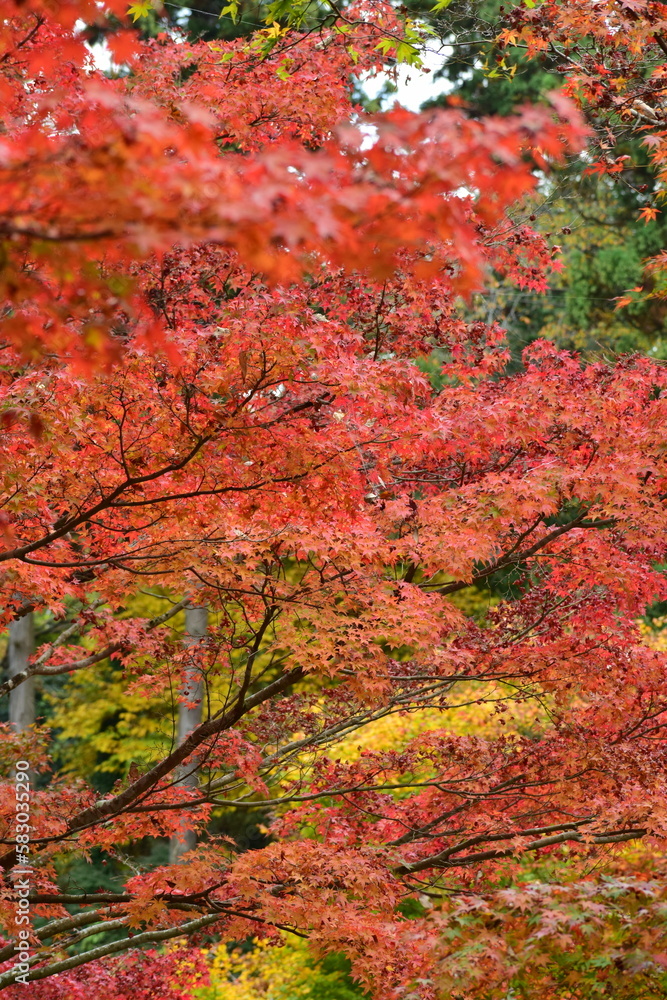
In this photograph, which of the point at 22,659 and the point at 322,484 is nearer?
the point at 322,484

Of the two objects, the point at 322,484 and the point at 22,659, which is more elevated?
the point at 22,659

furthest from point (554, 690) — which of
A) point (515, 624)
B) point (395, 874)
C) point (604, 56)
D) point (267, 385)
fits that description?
point (604, 56)

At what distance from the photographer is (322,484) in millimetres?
4227

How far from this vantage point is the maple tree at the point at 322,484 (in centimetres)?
195

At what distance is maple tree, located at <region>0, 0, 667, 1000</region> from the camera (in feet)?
6.39

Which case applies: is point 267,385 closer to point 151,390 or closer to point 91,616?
point 151,390

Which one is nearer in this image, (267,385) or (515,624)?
(267,385)

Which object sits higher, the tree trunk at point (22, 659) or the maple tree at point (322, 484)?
the tree trunk at point (22, 659)

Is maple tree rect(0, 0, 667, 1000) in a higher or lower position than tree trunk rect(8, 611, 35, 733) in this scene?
lower

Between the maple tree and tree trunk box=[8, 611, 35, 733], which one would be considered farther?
tree trunk box=[8, 611, 35, 733]

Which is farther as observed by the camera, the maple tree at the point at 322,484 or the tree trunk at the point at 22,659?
the tree trunk at the point at 22,659

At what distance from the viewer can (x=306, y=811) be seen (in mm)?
6629

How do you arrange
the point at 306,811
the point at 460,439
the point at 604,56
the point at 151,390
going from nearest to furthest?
1. the point at 151,390
2. the point at 460,439
3. the point at 604,56
4. the point at 306,811

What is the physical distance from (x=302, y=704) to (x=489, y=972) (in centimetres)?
310
